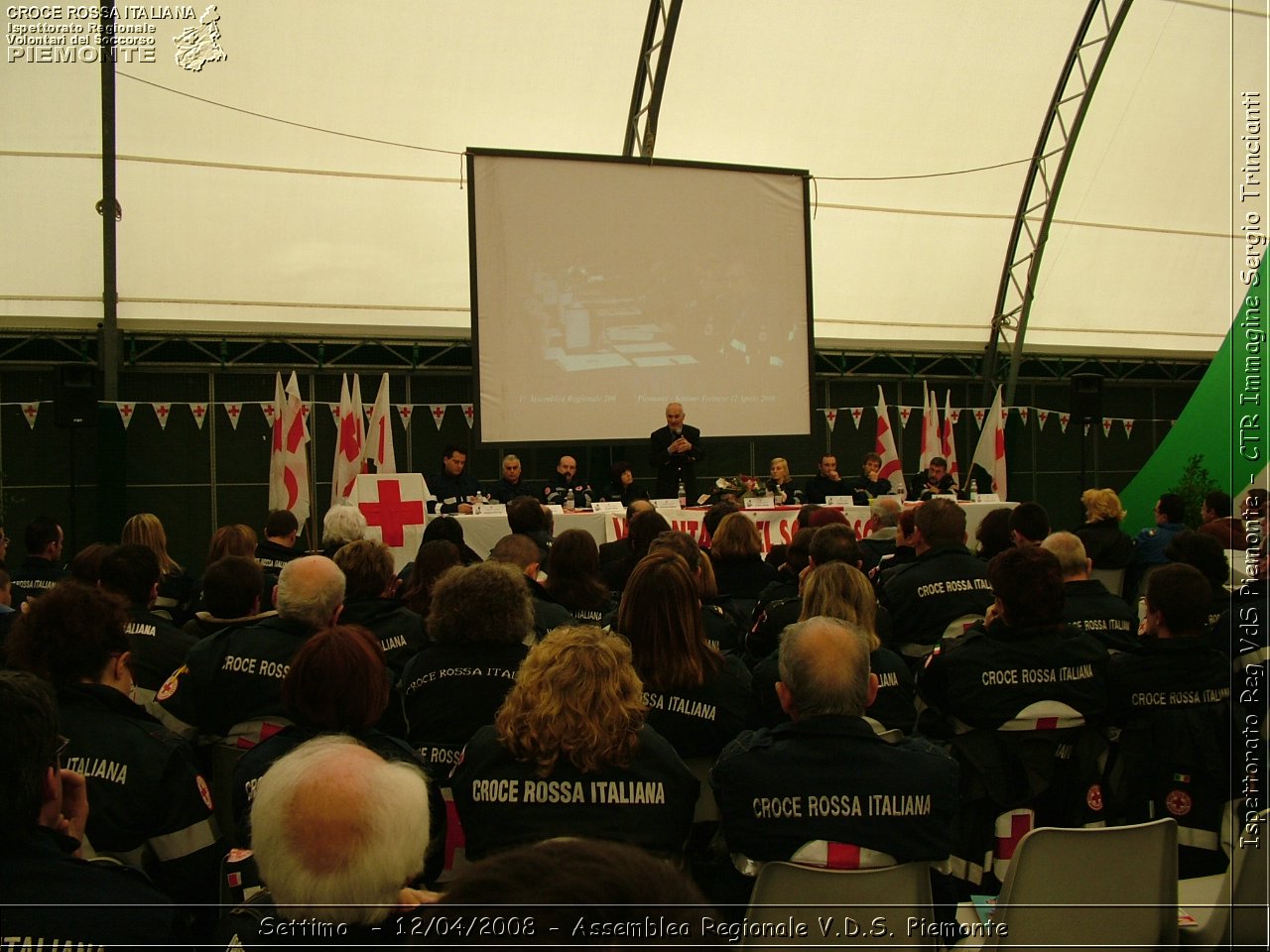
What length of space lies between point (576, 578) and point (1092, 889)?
2341 millimetres

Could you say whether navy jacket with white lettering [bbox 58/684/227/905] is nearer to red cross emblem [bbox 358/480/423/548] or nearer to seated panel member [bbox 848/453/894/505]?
red cross emblem [bbox 358/480/423/548]

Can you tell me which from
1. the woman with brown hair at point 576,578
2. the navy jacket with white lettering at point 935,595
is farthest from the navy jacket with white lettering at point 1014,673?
the woman with brown hair at point 576,578

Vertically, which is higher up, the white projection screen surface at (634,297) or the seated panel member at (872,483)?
the white projection screen surface at (634,297)

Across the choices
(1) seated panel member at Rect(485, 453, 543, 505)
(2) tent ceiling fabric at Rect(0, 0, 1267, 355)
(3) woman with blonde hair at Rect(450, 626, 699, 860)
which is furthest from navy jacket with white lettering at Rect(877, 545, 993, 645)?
(2) tent ceiling fabric at Rect(0, 0, 1267, 355)

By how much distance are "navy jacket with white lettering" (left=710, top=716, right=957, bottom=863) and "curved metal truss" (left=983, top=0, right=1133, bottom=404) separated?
39.9 feet

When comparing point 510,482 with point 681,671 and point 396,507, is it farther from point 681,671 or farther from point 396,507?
point 681,671

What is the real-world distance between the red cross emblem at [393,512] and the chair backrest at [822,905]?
6.31 metres

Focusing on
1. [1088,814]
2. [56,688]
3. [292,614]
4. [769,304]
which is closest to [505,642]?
[292,614]

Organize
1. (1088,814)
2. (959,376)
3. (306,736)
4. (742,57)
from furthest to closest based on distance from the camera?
(959,376) → (742,57) → (1088,814) → (306,736)

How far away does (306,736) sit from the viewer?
7.23 ft

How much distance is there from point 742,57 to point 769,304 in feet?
9.38

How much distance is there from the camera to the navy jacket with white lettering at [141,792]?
2.20 metres

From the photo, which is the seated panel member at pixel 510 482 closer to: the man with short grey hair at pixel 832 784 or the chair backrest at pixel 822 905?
the man with short grey hair at pixel 832 784

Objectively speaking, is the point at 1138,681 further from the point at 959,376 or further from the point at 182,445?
the point at 959,376
